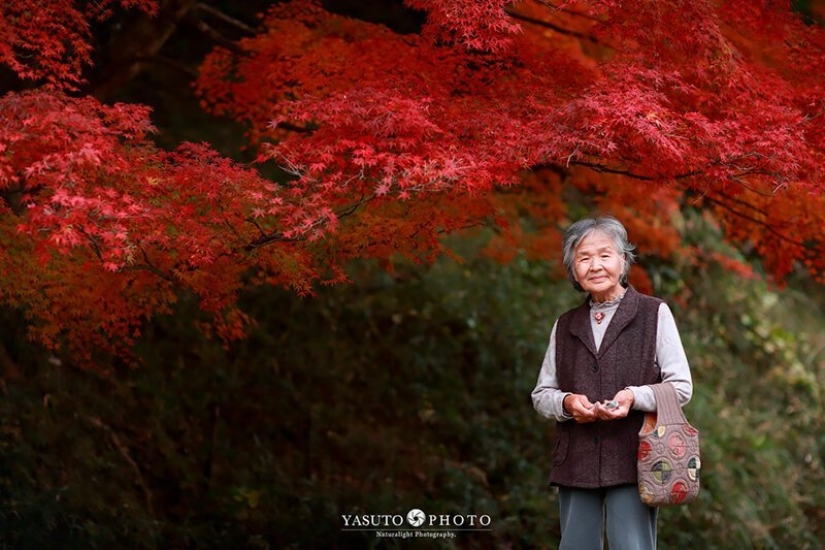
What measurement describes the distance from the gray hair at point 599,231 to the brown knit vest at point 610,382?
126mm

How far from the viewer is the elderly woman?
8.71ft

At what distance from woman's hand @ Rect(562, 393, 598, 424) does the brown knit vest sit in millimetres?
59

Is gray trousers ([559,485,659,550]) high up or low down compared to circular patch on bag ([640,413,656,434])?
down

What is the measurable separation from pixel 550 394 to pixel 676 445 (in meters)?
0.40

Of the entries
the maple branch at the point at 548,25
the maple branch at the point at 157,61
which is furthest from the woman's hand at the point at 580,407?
the maple branch at the point at 157,61

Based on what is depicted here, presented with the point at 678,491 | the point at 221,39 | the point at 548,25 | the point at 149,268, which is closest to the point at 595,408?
the point at 678,491

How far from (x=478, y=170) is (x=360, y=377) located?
3805mm

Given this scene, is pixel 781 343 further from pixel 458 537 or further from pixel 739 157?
pixel 739 157

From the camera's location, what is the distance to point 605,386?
2.71 metres

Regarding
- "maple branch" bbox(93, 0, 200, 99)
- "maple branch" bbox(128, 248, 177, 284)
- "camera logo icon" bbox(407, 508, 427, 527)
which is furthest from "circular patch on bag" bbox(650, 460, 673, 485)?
"maple branch" bbox(93, 0, 200, 99)

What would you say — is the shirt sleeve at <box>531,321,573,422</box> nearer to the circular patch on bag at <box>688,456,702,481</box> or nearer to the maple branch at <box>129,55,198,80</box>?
the circular patch on bag at <box>688,456,702,481</box>

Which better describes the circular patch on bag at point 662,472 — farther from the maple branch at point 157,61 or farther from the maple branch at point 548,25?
the maple branch at point 157,61

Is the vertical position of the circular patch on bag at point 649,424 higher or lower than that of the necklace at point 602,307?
lower

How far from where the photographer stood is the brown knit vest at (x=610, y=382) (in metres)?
2.68
